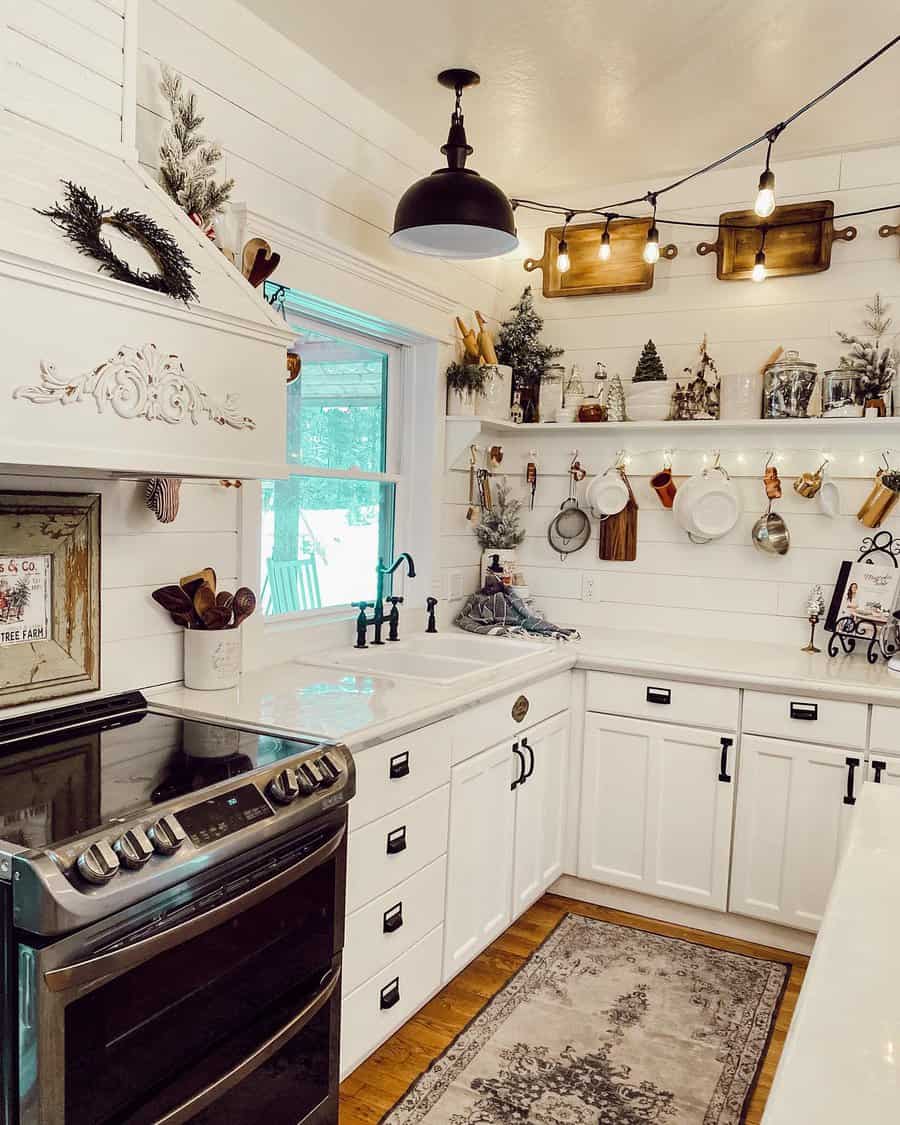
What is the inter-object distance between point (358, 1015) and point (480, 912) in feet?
2.12

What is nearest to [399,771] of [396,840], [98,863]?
[396,840]

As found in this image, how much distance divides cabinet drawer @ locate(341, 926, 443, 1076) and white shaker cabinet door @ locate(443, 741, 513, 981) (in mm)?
86

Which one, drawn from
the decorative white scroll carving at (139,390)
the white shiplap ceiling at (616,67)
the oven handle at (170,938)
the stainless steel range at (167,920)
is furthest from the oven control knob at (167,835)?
the white shiplap ceiling at (616,67)

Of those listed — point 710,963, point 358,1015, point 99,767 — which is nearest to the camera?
point 99,767

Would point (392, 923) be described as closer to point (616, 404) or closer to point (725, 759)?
point (725, 759)

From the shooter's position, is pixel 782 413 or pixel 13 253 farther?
pixel 782 413

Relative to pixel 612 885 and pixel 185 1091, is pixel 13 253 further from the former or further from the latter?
pixel 612 885

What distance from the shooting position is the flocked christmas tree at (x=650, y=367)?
3494 mm

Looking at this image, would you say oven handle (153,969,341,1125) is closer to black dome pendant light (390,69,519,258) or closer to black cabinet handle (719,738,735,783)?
black cabinet handle (719,738,735,783)

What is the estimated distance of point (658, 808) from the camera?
3055 millimetres

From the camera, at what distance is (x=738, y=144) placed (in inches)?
126

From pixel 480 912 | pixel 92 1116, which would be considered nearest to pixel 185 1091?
pixel 92 1116

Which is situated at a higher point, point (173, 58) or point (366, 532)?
point (173, 58)

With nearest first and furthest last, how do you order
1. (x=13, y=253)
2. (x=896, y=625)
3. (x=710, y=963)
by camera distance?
(x=13, y=253)
(x=710, y=963)
(x=896, y=625)
